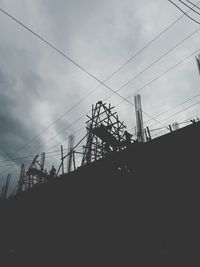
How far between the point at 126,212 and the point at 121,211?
259 mm

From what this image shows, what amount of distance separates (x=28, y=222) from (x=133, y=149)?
9.26 metres

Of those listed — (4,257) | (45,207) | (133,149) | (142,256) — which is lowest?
(4,257)

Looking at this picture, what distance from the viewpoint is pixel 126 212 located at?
28.2ft

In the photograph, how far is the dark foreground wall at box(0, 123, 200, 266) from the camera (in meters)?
7.06

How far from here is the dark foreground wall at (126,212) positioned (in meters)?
7.06

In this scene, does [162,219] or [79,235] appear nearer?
[162,219]

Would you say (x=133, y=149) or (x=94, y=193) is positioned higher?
(x=133, y=149)

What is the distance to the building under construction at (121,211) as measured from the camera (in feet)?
23.3

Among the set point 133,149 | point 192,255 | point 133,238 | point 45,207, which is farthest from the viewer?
point 45,207

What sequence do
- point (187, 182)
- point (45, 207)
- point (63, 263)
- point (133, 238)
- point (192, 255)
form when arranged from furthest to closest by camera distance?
point (45, 207) → point (63, 263) → point (133, 238) → point (187, 182) → point (192, 255)

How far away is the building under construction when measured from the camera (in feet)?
23.3

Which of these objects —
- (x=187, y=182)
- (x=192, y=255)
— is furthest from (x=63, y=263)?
(x=187, y=182)

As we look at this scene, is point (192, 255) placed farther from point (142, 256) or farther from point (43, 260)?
point (43, 260)

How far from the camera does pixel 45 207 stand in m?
12.3
